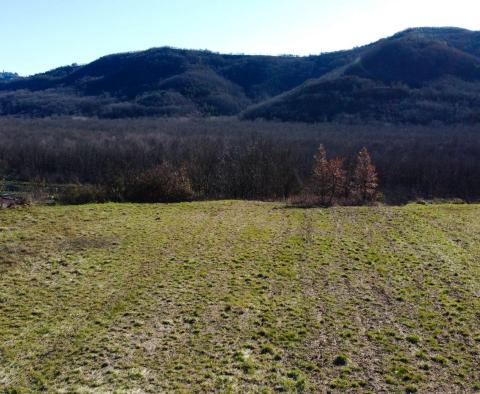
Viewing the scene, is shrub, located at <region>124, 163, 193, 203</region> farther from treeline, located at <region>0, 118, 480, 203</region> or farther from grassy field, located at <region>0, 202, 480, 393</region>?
grassy field, located at <region>0, 202, 480, 393</region>

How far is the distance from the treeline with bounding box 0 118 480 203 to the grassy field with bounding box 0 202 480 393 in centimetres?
1039

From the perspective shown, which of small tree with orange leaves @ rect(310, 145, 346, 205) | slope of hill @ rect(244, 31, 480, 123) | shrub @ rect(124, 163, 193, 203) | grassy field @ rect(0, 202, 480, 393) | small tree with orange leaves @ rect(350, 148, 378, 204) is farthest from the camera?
slope of hill @ rect(244, 31, 480, 123)

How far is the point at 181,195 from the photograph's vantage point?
3359 centimetres

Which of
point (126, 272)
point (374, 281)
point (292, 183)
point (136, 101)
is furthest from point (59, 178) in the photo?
point (136, 101)

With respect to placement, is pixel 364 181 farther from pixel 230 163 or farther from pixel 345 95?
pixel 345 95

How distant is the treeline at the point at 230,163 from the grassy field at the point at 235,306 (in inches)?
409

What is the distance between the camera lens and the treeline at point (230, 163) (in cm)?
3516

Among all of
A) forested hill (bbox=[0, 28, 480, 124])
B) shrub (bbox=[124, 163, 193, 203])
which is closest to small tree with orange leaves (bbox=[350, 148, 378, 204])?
shrub (bbox=[124, 163, 193, 203])

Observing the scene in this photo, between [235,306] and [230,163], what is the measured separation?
37754 mm

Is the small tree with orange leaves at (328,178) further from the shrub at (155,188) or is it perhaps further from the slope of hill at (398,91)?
the slope of hill at (398,91)

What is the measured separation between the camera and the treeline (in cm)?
3516

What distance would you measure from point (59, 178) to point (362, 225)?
62.5m

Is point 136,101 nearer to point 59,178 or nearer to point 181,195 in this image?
point 59,178

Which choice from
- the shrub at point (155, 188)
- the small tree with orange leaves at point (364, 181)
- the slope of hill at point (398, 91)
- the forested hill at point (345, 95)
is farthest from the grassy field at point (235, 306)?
the forested hill at point (345, 95)
